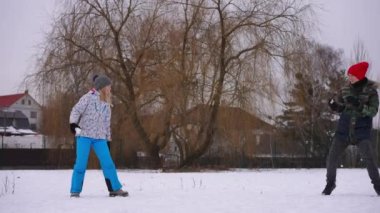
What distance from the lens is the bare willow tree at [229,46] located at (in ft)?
56.4

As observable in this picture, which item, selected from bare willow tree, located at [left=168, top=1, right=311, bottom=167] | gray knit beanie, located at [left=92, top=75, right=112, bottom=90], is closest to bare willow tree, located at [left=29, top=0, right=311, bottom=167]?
bare willow tree, located at [left=168, top=1, right=311, bottom=167]

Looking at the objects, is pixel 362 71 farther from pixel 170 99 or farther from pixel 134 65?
pixel 134 65

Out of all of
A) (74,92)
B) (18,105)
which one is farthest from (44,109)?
(18,105)

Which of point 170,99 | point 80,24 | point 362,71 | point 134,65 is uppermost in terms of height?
point 80,24

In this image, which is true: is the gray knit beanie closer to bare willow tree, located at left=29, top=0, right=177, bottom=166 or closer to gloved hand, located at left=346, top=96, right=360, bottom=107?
gloved hand, located at left=346, top=96, right=360, bottom=107

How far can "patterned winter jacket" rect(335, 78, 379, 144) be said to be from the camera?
20.0ft

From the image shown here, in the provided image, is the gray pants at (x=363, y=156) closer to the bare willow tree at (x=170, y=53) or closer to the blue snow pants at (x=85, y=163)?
the blue snow pants at (x=85, y=163)

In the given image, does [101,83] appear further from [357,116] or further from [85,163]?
[357,116]

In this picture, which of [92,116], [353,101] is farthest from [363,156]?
[92,116]

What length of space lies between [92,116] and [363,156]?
335 centimetres

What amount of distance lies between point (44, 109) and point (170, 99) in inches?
202

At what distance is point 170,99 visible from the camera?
663 inches

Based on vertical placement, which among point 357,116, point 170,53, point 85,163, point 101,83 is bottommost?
point 85,163

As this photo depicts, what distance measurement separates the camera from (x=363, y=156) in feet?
20.2
